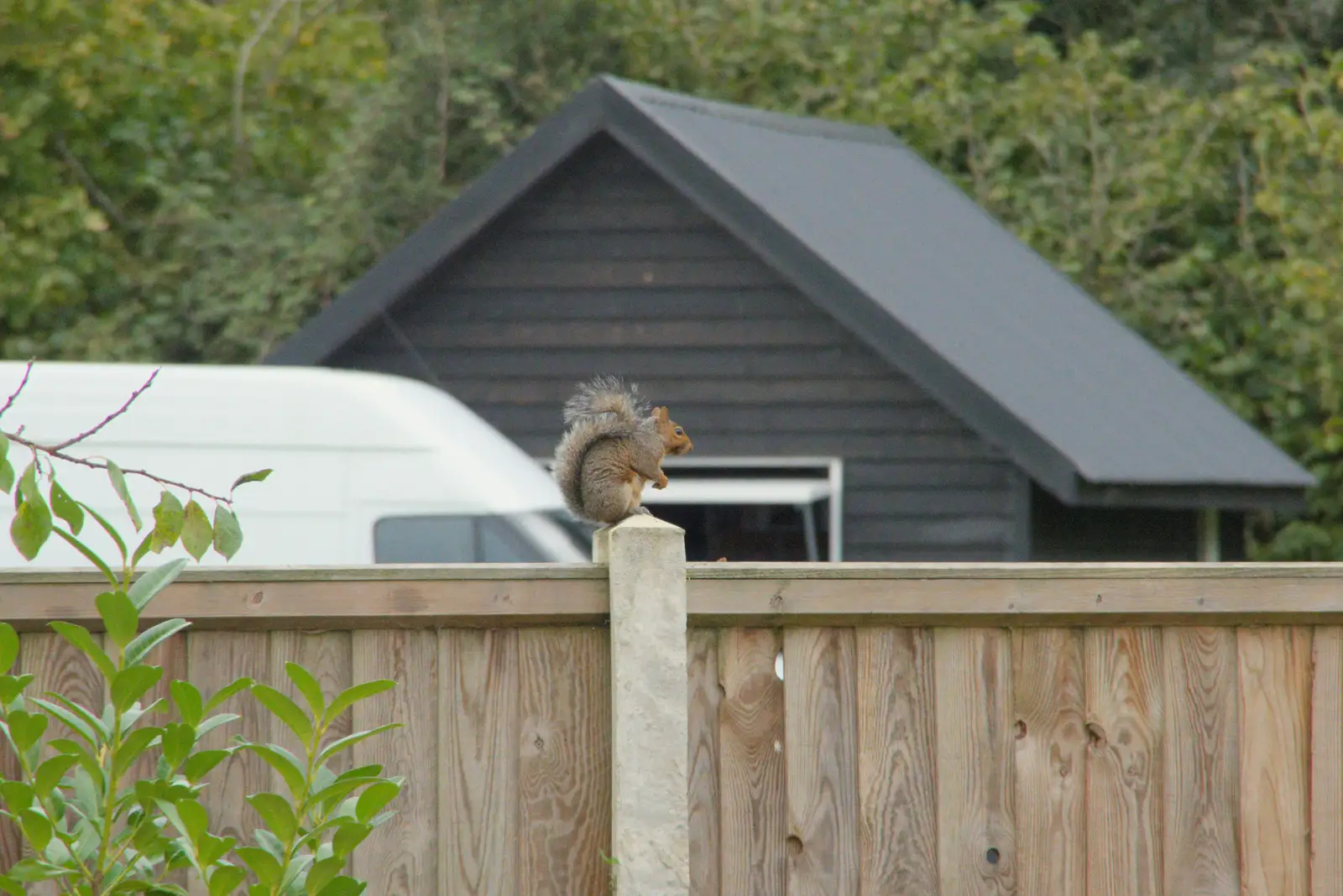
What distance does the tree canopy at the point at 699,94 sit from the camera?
13039 mm

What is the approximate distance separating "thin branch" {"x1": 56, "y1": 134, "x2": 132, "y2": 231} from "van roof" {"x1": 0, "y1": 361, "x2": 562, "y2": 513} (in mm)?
8892

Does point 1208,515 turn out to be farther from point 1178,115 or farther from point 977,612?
point 977,612

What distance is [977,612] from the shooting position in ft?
11.0

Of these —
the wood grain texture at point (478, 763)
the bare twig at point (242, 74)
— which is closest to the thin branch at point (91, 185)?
the bare twig at point (242, 74)

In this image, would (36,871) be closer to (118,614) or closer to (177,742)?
(177,742)

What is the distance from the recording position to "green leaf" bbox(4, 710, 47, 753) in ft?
8.07

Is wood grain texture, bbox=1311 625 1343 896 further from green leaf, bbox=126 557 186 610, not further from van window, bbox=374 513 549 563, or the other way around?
van window, bbox=374 513 549 563

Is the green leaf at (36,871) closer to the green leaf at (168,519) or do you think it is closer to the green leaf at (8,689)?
the green leaf at (8,689)

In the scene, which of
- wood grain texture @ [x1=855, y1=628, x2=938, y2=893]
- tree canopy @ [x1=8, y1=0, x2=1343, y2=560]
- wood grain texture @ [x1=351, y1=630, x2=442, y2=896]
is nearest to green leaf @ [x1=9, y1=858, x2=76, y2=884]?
wood grain texture @ [x1=351, y1=630, x2=442, y2=896]

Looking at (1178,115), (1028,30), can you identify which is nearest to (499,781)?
(1178,115)

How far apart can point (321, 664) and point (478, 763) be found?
1.14ft

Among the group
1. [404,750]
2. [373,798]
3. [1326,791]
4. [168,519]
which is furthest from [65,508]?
[1326,791]

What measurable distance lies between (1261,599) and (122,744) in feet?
6.92

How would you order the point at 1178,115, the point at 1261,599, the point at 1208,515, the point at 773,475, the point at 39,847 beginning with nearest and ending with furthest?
the point at 39,847, the point at 1261,599, the point at 773,475, the point at 1208,515, the point at 1178,115
